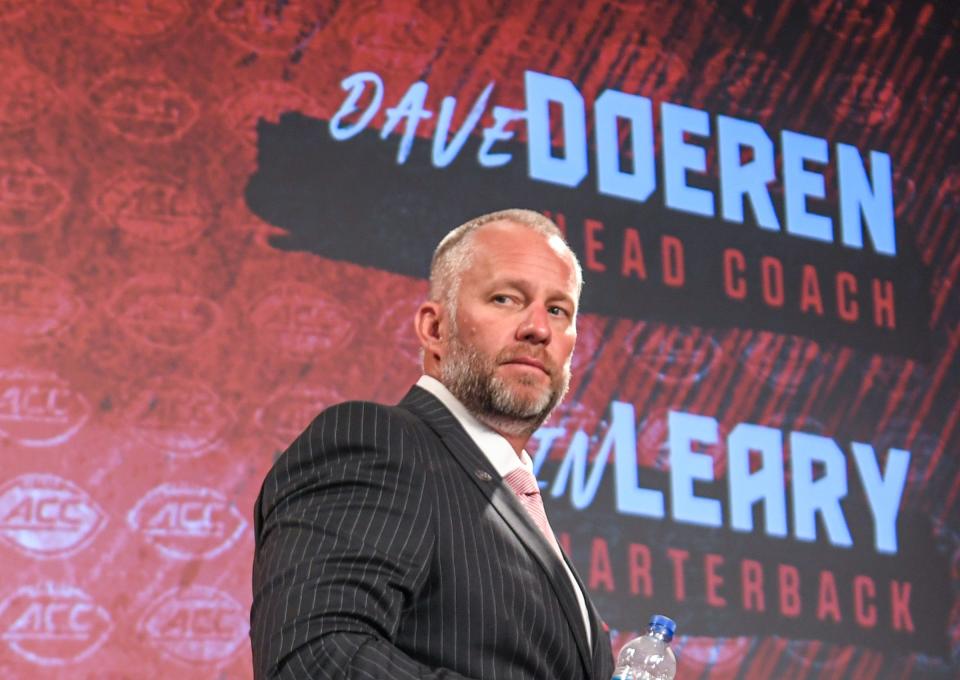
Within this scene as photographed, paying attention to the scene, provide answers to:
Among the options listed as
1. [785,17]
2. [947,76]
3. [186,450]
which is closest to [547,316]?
[186,450]

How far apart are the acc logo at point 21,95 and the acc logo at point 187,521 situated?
0.98 metres

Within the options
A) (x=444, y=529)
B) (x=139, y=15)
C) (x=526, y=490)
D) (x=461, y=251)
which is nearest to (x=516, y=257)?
(x=461, y=251)

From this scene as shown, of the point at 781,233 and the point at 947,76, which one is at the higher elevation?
the point at 947,76

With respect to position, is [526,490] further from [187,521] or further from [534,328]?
[187,521]

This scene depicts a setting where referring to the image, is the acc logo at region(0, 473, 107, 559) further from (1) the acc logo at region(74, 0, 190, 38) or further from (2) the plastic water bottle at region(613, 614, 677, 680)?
(2) the plastic water bottle at region(613, 614, 677, 680)

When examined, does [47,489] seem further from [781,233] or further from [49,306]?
[781,233]

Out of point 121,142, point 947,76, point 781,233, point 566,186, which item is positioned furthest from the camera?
point 947,76

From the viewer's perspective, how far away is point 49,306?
3.50 metres

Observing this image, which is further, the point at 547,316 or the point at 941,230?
the point at 941,230

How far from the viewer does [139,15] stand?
3760mm

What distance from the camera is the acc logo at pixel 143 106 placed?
367 cm

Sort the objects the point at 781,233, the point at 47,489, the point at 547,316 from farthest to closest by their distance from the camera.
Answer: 1. the point at 781,233
2. the point at 47,489
3. the point at 547,316

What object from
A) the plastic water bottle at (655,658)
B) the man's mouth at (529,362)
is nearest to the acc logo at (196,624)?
the plastic water bottle at (655,658)

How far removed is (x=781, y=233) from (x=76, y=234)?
2.16 meters
